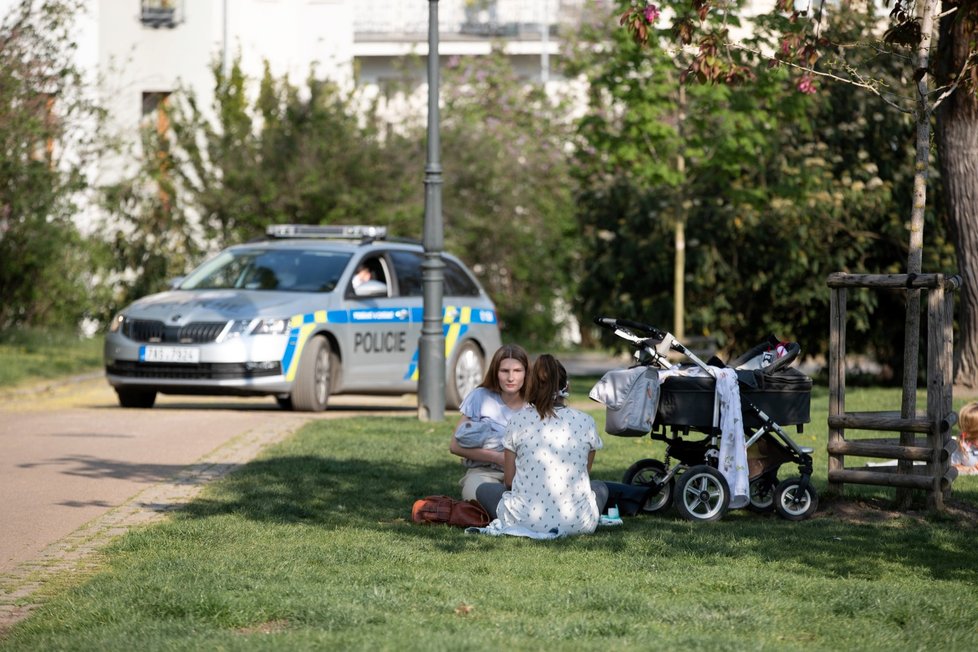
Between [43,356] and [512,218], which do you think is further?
[512,218]

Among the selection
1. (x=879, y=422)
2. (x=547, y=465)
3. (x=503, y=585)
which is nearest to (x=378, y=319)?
(x=879, y=422)

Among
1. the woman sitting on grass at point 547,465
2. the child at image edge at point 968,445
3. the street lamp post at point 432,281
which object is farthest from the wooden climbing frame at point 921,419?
the street lamp post at point 432,281

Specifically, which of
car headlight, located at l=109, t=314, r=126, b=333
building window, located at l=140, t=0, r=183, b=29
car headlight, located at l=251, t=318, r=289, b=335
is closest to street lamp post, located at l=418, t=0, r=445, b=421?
car headlight, located at l=251, t=318, r=289, b=335

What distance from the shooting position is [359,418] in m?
15.8

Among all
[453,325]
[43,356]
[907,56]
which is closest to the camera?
[907,56]

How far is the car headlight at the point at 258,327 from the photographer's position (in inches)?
627

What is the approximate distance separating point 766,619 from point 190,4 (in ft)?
94.5

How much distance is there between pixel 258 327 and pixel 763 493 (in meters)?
7.57

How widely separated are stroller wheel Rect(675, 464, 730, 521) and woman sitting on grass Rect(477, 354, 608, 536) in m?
0.64

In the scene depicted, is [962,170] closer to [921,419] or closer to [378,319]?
[921,419]

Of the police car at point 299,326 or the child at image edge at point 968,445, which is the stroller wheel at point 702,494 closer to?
the child at image edge at point 968,445

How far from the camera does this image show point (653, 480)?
9477 millimetres

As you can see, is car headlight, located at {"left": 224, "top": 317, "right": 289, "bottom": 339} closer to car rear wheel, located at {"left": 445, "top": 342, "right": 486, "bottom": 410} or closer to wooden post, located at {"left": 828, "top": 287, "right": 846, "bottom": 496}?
car rear wheel, located at {"left": 445, "top": 342, "right": 486, "bottom": 410}

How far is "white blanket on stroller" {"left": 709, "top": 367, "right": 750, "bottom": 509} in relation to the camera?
9031 mm
